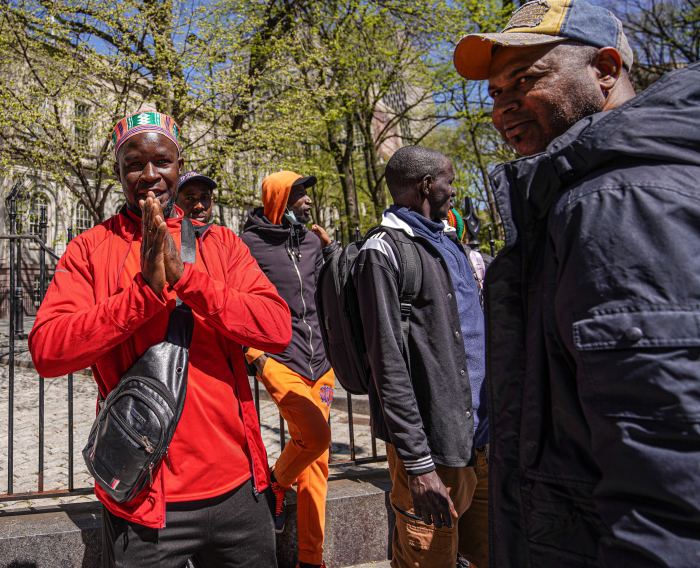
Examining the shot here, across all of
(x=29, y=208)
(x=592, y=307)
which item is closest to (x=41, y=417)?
(x=592, y=307)

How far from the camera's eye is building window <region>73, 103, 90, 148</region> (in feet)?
41.6

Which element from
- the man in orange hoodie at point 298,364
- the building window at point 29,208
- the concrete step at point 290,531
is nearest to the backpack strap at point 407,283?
the man in orange hoodie at point 298,364

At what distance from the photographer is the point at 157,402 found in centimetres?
192

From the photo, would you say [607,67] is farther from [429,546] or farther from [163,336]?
[429,546]

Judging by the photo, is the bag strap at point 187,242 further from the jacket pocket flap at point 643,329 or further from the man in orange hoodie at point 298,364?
the jacket pocket flap at point 643,329

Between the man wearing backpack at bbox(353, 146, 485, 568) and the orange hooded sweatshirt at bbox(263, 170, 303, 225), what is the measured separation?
1472 mm

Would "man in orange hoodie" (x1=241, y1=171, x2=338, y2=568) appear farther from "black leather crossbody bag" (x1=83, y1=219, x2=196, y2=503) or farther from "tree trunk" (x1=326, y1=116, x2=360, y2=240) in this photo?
"tree trunk" (x1=326, y1=116, x2=360, y2=240)

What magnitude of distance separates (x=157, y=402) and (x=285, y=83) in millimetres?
15624

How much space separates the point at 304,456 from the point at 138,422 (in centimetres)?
158

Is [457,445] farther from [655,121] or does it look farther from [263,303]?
[655,121]

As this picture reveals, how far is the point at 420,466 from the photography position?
232 centimetres

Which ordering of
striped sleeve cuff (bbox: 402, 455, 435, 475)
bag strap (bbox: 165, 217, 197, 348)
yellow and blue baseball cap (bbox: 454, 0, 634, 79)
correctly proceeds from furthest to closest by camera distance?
striped sleeve cuff (bbox: 402, 455, 435, 475) < bag strap (bbox: 165, 217, 197, 348) < yellow and blue baseball cap (bbox: 454, 0, 634, 79)

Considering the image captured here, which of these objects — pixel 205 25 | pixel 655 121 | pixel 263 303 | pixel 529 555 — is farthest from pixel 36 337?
pixel 205 25

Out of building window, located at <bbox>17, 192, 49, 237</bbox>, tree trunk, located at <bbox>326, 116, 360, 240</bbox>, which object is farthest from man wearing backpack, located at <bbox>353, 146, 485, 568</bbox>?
tree trunk, located at <bbox>326, 116, 360, 240</bbox>
